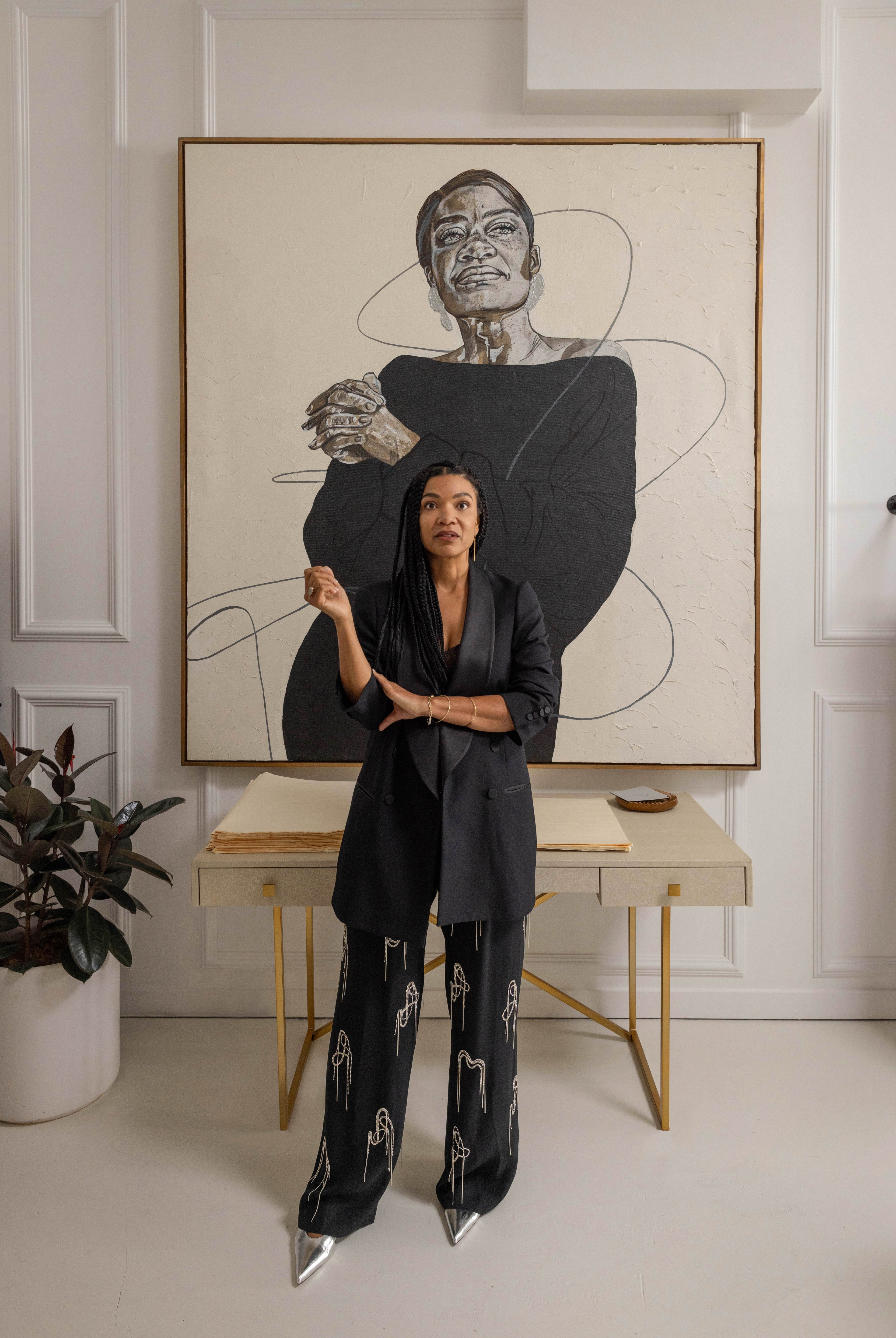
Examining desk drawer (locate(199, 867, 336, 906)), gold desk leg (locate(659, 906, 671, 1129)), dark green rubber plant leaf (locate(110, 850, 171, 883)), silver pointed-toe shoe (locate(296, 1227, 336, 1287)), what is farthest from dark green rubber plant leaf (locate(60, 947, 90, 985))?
gold desk leg (locate(659, 906, 671, 1129))

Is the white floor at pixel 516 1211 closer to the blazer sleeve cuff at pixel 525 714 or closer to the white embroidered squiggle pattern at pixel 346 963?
the white embroidered squiggle pattern at pixel 346 963

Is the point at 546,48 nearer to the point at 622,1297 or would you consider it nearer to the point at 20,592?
the point at 20,592

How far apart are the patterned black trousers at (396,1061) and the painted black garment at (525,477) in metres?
0.98

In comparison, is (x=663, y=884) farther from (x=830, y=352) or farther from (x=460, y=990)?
(x=830, y=352)

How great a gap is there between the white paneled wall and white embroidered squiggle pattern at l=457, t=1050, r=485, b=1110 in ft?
3.14

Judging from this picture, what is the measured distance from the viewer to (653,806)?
2.40 metres

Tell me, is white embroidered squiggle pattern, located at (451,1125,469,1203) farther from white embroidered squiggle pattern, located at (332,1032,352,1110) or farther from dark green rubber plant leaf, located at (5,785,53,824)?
dark green rubber plant leaf, located at (5,785,53,824)

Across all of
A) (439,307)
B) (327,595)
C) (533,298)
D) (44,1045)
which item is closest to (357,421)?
(439,307)

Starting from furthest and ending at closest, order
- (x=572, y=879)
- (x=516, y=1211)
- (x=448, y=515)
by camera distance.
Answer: (x=572, y=879)
(x=516, y=1211)
(x=448, y=515)

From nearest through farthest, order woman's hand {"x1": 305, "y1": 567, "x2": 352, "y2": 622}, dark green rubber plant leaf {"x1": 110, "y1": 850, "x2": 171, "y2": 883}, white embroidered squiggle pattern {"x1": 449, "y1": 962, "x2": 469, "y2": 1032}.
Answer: woman's hand {"x1": 305, "y1": 567, "x2": 352, "y2": 622}
white embroidered squiggle pattern {"x1": 449, "y1": 962, "x2": 469, "y2": 1032}
dark green rubber plant leaf {"x1": 110, "y1": 850, "x2": 171, "y2": 883}

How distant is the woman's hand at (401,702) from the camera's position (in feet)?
5.12

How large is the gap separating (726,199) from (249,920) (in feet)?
8.79

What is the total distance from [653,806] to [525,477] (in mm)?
1058

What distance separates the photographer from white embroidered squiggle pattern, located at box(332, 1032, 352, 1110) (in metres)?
1.67
